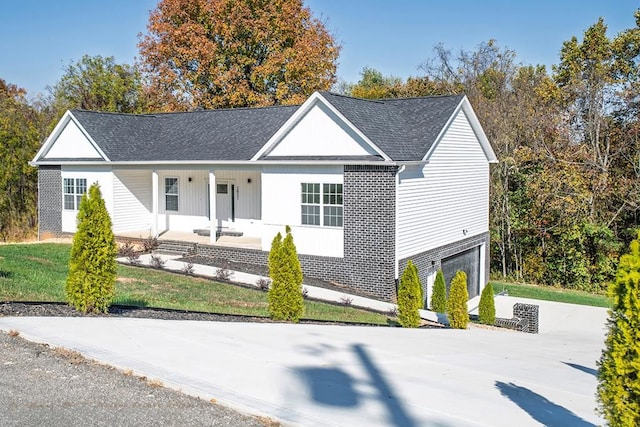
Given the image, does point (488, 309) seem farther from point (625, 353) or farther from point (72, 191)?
point (72, 191)

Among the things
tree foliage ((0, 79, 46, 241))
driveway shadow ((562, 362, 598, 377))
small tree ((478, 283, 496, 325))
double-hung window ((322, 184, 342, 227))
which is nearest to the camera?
driveway shadow ((562, 362, 598, 377))

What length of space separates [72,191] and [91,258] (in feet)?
55.6

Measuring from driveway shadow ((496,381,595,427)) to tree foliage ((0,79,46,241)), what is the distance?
26068mm

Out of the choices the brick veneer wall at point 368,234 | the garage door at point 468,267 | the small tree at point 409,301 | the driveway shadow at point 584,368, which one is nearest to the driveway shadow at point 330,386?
the driveway shadow at point 584,368

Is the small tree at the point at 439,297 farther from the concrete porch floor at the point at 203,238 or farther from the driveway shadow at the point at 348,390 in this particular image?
the driveway shadow at the point at 348,390

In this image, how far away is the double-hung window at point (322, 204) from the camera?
1905 centimetres

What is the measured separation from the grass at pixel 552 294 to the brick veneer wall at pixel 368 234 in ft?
27.3

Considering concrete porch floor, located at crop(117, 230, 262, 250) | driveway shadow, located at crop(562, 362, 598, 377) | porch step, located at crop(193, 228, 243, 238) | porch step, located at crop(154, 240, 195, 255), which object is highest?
porch step, located at crop(193, 228, 243, 238)

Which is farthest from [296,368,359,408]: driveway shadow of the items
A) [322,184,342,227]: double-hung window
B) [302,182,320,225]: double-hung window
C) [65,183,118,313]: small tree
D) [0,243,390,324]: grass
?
[302,182,320,225]: double-hung window

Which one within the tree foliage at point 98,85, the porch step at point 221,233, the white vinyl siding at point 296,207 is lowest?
the porch step at point 221,233

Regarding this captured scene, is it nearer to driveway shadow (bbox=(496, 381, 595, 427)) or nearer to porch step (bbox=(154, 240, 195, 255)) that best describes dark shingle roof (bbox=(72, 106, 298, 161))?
porch step (bbox=(154, 240, 195, 255))

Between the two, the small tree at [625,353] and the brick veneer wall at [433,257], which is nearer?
the small tree at [625,353]

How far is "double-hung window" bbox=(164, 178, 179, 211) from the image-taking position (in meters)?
26.0

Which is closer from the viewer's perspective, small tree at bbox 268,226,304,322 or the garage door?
small tree at bbox 268,226,304,322
